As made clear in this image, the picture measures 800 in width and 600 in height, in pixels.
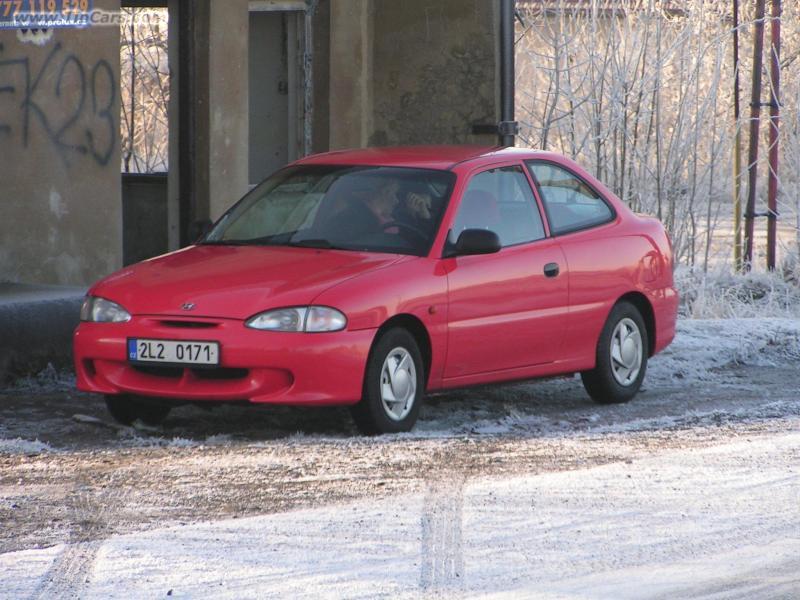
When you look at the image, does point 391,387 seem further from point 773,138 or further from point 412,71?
point 773,138

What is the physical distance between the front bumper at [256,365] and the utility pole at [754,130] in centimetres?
946

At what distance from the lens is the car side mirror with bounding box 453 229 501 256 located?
8.83m

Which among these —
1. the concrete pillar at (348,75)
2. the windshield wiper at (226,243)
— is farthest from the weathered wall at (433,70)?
the windshield wiper at (226,243)

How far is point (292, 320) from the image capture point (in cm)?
812

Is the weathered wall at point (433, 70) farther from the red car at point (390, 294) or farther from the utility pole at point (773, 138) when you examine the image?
the red car at point (390, 294)

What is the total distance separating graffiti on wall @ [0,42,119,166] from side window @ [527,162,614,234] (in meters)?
3.59

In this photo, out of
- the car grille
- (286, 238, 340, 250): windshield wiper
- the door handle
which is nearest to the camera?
the car grille

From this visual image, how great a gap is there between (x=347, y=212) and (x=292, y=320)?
122 cm

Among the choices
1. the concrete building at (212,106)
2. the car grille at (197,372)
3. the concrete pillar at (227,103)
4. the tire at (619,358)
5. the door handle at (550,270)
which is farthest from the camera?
the concrete pillar at (227,103)

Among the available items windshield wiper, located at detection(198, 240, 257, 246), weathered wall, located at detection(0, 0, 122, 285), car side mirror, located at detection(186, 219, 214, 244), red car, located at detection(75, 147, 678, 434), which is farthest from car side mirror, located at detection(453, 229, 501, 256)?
weathered wall, located at detection(0, 0, 122, 285)

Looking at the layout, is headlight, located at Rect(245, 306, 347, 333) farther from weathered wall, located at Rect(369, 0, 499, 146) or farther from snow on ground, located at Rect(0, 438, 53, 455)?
weathered wall, located at Rect(369, 0, 499, 146)

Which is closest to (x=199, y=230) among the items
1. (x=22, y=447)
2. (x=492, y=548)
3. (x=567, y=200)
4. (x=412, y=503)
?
(x=22, y=447)

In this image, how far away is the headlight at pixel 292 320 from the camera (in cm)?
811

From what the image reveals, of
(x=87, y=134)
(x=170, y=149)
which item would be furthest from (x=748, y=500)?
(x=170, y=149)
